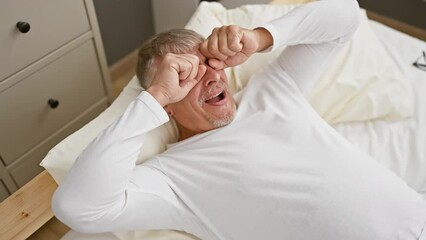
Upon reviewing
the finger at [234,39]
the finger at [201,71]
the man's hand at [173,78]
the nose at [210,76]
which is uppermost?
the finger at [234,39]

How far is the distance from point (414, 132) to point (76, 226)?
3.40 feet

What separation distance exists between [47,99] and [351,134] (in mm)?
1024

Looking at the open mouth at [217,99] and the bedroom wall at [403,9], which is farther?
the bedroom wall at [403,9]

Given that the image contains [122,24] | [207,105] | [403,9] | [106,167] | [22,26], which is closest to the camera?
[106,167]

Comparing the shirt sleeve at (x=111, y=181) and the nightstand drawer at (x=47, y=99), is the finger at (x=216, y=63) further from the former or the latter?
the nightstand drawer at (x=47, y=99)

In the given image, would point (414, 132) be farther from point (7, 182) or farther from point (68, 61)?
point (7, 182)

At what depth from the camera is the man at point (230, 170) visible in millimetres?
834

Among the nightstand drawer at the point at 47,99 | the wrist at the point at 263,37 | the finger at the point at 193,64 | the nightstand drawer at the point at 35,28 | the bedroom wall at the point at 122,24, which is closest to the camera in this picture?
the finger at the point at 193,64

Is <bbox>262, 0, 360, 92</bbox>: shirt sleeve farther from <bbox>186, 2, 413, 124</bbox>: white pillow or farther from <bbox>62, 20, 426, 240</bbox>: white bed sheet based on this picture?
<bbox>62, 20, 426, 240</bbox>: white bed sheet

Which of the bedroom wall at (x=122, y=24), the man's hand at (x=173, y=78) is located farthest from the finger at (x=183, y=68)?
the bedroom wall at (x=122, y=24)

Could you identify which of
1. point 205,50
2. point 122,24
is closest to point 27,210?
point 205,50

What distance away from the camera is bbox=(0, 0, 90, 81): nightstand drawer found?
113 cm

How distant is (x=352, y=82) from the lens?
4.31 ft

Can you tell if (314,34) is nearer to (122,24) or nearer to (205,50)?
(205,50)
